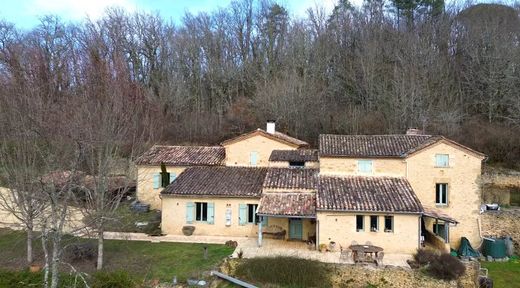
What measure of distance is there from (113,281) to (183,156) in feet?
49.6

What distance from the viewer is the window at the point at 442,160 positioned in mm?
24303

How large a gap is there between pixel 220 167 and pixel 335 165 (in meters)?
8.47

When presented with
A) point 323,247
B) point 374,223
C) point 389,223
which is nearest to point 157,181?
point 323,247

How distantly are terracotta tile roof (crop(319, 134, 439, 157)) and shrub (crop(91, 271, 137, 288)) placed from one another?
13243mm

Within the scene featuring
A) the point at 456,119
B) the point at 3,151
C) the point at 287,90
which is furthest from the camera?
the point at 287,90

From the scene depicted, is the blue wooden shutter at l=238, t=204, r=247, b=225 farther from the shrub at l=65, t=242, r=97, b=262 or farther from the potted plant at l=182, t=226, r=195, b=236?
the shrub at l=65, t=242, r=97, b=262

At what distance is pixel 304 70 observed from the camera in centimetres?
4491

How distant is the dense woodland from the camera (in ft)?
128

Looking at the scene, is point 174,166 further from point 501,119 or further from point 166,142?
point 501,119

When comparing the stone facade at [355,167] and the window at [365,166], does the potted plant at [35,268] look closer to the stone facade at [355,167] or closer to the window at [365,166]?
the stone facade at [355,167]

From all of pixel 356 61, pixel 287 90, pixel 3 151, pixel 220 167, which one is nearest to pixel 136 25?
pixel 287 90

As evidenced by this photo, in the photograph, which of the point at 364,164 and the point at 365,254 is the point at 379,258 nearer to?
the point at 365,254

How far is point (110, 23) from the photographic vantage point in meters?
52.8

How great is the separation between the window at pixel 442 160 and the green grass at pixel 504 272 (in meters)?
6.16
